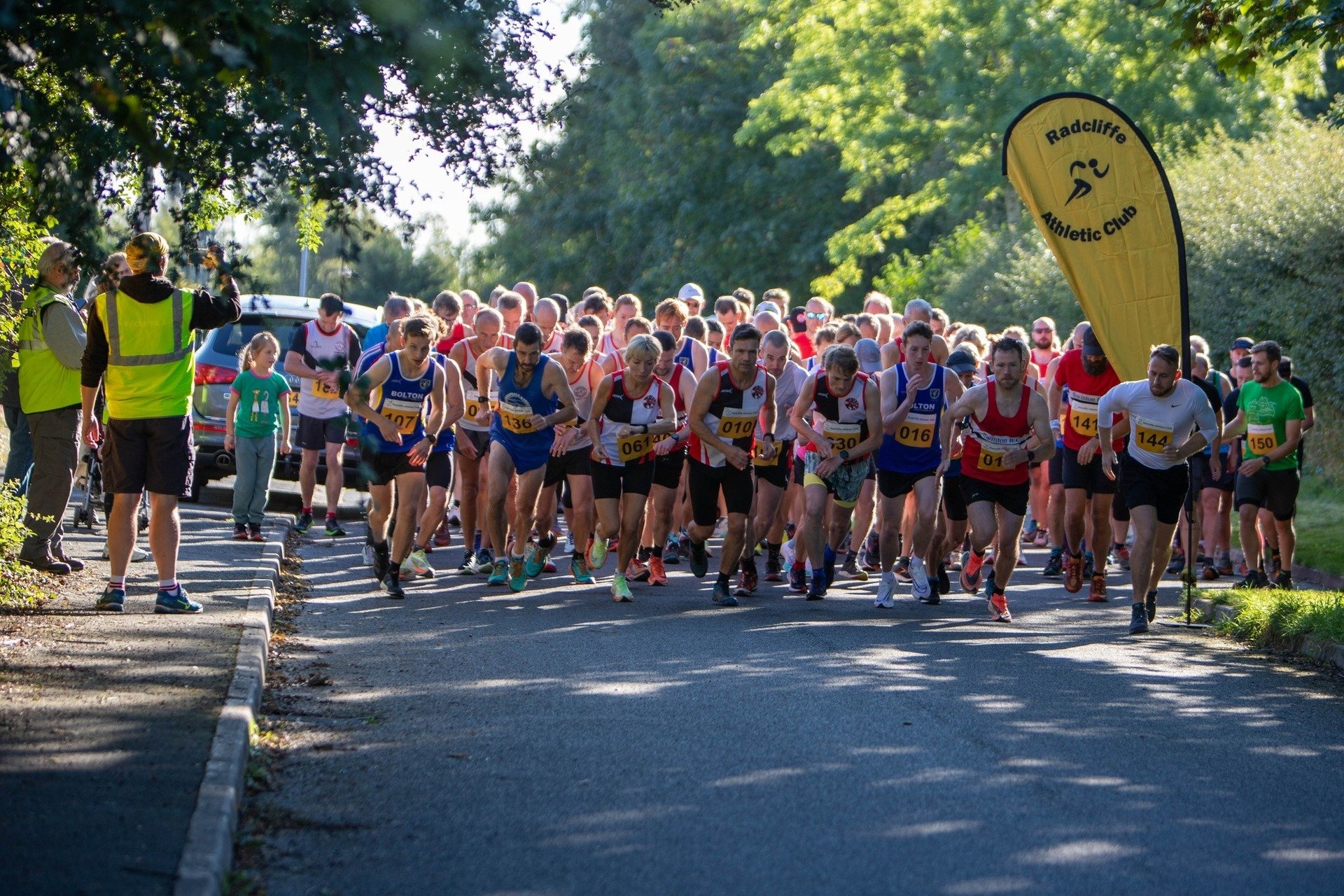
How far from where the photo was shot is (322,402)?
1563cm

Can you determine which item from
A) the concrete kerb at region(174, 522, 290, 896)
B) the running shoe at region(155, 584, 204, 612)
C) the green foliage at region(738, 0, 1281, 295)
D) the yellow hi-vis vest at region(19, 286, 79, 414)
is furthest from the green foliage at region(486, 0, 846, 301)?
the concrete kerb at region(174, 522, 290, 896)

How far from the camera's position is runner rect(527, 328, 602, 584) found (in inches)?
498

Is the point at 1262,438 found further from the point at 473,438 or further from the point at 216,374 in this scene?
the point at 216,374

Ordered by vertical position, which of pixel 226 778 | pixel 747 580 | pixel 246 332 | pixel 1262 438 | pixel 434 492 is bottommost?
pixel 226 778

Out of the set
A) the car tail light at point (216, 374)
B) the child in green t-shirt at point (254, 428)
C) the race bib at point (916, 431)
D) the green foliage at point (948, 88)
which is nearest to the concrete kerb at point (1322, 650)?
the race bib at point (916, 431)

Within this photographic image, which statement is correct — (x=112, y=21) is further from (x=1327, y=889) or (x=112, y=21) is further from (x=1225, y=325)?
(x=1225, y=325)

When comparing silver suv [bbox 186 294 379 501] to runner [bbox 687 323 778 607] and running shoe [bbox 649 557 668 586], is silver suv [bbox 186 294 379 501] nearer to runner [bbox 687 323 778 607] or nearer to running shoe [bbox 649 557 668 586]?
running shoe [bbox 649 557 668 586]

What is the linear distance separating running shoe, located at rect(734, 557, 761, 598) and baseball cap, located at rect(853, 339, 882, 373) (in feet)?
8.34

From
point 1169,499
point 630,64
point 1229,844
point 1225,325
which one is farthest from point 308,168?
point 630,64

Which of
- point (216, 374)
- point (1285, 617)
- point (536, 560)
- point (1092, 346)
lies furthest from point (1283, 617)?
point (216, 374)

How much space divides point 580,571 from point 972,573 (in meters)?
2.88

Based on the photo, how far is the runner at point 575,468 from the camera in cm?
1264

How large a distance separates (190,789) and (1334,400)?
16680mm

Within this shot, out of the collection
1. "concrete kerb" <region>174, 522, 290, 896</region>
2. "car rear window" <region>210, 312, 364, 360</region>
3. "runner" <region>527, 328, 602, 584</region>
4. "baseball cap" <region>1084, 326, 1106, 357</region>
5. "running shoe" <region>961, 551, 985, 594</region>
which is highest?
"car rear window" <region>210, 312, 364, 360</region>
